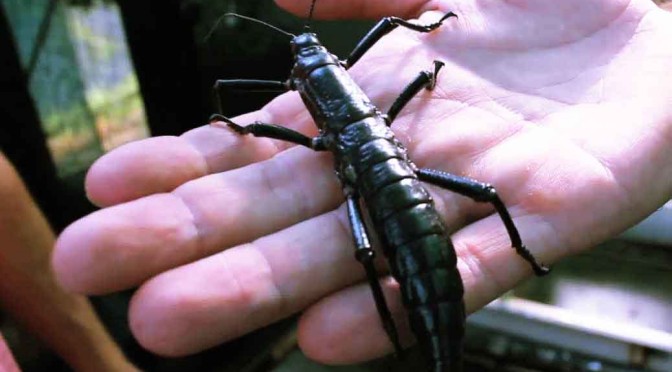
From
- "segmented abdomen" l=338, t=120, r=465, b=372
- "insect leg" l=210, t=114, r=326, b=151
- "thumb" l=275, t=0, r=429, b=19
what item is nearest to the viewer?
"segmented abdomen" l=338, t=120, r=465, b=372

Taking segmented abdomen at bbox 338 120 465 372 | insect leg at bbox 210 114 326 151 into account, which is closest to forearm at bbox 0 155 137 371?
insect leg at bbox 210 114 326 151

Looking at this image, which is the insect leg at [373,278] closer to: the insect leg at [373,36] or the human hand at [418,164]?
the human hand at [418,164]

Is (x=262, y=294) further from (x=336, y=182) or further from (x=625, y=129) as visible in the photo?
(x=625, y=129)

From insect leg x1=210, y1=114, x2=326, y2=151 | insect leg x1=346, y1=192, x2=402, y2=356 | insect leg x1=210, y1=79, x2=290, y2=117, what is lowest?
insect leg x1=346, y1=192, x2=402, y2=356

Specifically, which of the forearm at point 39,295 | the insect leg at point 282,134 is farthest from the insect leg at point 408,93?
the forearm at point 39,295

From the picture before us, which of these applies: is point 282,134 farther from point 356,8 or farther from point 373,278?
point 356,8

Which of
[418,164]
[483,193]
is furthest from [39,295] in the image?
[483,193]

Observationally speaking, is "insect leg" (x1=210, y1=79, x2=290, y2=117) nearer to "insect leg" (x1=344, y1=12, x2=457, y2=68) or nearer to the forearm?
"insect leg" (x1=344, y1=12, x2=457, y2=68)
